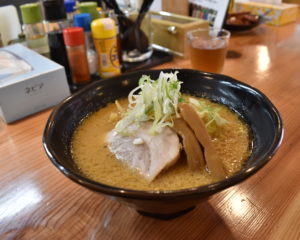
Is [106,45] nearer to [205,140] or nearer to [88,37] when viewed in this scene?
[88,37]

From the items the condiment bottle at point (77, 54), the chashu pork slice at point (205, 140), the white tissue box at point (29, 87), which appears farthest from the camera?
the condiment bottle at point (77, 54)

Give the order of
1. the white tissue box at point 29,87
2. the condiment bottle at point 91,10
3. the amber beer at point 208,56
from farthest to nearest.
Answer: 1. the condiment bottle at point 91,10
2. the amber beer at point 208,56
3. the white tissue box at point 29,87

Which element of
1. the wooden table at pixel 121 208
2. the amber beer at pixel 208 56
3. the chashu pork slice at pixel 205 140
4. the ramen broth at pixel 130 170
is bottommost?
the wooden table at pixel 121 208

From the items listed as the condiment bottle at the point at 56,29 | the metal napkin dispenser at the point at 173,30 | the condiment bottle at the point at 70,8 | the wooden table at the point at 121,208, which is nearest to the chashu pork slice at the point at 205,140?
the wooden table at the point at 121,208

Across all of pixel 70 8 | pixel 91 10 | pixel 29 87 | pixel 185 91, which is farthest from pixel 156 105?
pixel 70 8

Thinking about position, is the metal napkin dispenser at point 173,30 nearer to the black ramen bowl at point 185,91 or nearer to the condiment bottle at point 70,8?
the condiment bottle at point 70,8

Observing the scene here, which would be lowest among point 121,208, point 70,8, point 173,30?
point 121,208

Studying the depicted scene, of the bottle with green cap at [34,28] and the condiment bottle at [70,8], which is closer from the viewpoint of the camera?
the bottle with green cap at [34,28]
